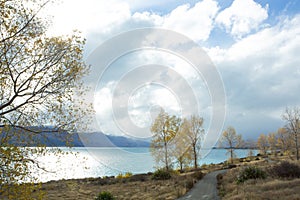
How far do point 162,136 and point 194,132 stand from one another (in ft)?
33.2

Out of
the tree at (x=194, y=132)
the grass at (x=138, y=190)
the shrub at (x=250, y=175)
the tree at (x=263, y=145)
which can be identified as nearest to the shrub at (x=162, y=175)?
the grass at (x=138, y=190)

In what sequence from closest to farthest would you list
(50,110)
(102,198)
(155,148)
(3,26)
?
(3,26) → (50,110) → (102,198) → (155,148)

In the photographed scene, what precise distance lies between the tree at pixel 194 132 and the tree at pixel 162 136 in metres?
6.45

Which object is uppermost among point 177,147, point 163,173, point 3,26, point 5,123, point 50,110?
point 3,26

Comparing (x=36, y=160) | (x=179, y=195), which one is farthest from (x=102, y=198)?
(x=36, y=160)

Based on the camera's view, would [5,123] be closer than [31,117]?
Yes

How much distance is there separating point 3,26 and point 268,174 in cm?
2081

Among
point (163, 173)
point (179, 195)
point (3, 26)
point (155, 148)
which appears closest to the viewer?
point (3, 26)

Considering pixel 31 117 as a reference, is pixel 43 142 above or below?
below

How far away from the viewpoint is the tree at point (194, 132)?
39094 millimetres

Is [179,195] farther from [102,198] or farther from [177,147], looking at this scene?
[177,147]

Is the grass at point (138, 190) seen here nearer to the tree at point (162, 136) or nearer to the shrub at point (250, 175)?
the tree at point (162, 136)

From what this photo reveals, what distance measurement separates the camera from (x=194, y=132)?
40.5m

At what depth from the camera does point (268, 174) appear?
19.0m
